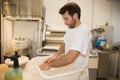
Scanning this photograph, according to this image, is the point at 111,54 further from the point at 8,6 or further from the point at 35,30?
the point at 8,6

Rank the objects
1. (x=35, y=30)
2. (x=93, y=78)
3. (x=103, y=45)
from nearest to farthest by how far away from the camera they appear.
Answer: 1. (x=93, y=78)
2. (x=103, y=45)
3. (x=35, y=30)

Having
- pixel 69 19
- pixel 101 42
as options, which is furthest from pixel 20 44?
pixel 69 19

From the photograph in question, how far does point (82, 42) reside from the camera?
3.96 feet

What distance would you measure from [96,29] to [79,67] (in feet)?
8.46

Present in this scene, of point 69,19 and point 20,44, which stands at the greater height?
point 69,19

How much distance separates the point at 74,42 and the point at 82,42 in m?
0.06

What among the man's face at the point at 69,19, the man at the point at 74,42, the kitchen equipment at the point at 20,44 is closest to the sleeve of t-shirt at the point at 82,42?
the man at the point at 74,42

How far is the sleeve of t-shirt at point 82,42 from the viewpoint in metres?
1.16

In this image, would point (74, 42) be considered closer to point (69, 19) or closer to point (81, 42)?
point (81, 42)

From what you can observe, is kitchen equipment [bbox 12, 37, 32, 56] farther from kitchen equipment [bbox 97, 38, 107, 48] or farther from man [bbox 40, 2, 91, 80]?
man [bbox 40, 2, 91, 80]

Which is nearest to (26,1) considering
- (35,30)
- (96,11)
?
(35,30)

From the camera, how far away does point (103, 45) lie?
11.2 ft

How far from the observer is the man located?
1.08 m

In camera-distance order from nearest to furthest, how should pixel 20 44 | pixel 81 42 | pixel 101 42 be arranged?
pixel 81 42, pixel 20 44, pixel 101 42
